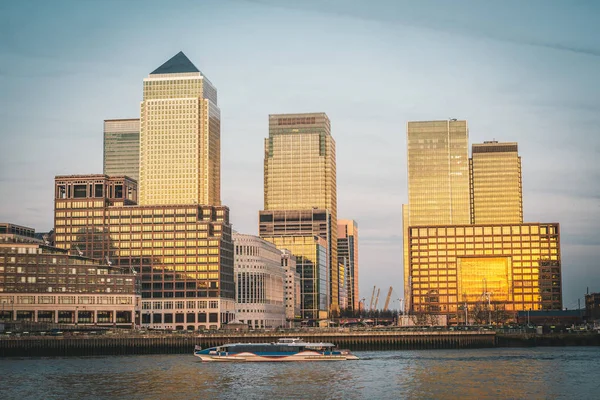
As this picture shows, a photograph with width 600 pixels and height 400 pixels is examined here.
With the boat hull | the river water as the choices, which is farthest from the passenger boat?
the river water

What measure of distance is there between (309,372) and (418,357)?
4179cm

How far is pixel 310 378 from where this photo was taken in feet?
466

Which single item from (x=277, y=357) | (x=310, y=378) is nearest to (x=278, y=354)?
(x=277, y=357)

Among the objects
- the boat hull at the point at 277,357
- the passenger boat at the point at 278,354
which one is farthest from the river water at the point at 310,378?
the passenger boat at the point at 278,354

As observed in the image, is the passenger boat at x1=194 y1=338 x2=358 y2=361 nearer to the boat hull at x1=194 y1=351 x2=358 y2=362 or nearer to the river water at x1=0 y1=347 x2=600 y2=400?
the boat hull at x1=194 y1=351 x2=358 y2=362

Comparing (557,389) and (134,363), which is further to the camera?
(134,363)

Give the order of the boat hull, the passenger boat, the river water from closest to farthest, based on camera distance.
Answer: the river water < the boat hull < the passenger boat

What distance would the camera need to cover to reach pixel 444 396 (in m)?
117

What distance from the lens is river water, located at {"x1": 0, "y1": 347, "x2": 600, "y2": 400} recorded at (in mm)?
120625

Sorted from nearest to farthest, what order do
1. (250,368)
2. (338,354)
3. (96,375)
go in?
(96,375), (250,368), (338,354)

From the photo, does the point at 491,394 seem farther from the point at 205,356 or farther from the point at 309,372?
the point at 205,356

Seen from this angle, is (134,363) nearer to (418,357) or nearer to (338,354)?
(338,354)

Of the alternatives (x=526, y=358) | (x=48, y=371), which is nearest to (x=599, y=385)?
(x=526, y=358)

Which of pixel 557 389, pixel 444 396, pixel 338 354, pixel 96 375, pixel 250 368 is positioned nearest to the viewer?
pixel 444 396
